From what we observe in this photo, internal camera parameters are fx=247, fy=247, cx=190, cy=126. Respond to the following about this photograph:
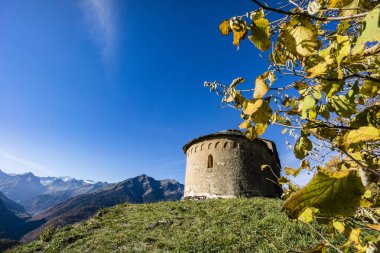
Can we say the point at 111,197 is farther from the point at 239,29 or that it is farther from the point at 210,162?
the point at 239,29

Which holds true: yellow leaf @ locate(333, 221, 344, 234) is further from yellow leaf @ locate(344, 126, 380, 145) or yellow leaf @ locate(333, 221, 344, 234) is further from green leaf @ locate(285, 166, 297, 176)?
yellow leaf @ locate(344, 126, 380, 145)

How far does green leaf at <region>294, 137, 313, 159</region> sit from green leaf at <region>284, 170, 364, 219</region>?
77 cm

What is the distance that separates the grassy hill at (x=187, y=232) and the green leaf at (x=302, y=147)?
202 inches

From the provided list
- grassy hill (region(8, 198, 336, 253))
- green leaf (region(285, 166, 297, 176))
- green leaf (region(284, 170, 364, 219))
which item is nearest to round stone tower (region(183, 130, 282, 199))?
grassy hill (region(8, 198, 336, 253))

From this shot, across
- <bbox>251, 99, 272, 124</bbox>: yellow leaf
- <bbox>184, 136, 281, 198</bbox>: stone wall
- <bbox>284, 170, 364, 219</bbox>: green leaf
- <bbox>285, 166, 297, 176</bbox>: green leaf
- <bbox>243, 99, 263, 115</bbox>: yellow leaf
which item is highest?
<bbox>184, 136, 281, 198</bbox>: stone wall

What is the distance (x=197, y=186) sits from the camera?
1689 centimetres

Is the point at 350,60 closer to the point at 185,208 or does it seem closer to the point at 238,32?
the point at 238,32

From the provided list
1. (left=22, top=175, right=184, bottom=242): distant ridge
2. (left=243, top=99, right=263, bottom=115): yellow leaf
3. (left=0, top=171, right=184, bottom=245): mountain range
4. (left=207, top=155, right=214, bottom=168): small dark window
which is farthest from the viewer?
(left=22, top=175, right=184, bottom=242): distant ridge

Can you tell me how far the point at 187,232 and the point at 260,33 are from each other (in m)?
9.07

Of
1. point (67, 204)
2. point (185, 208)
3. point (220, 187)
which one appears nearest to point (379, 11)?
point (185, 208)

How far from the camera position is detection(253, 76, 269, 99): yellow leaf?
0.97 m

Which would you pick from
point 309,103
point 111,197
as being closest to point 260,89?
point 309,103

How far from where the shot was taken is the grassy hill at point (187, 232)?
7281 mm

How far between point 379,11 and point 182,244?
8349 millimetres
